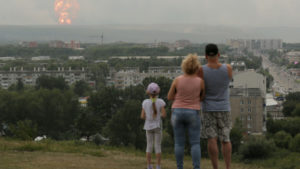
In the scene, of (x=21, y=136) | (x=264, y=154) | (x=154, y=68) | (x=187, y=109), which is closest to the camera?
(x=187, y=109)

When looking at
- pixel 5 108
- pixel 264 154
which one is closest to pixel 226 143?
pixel 264 154

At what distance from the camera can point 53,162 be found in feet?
27.5

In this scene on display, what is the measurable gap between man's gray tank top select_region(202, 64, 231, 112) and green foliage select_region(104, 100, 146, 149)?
22914 millimetres

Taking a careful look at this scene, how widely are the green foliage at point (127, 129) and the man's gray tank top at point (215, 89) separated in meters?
22.9

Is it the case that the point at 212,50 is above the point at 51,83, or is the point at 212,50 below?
above

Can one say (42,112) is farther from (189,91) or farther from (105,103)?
(189,91)

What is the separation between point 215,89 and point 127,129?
85.4 feet

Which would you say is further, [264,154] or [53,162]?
[264,154]

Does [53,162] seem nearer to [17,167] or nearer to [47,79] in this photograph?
[17,167]

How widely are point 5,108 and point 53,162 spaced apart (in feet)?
105

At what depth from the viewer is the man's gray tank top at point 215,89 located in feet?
21.8

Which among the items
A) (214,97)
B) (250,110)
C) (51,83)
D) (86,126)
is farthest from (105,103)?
(214,97)

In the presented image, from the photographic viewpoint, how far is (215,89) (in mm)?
6645

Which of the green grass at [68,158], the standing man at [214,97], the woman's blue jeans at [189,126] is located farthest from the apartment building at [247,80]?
the woman's blue jeans at [189,126]
